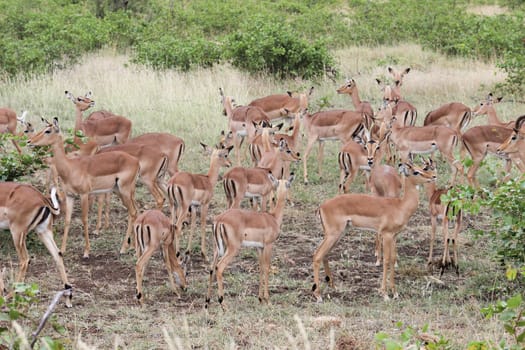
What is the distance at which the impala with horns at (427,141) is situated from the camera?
9.99 metres

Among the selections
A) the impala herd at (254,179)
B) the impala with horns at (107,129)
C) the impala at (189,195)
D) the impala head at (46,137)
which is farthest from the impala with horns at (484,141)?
the impala head at (46,137)

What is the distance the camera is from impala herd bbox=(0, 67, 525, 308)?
661cm

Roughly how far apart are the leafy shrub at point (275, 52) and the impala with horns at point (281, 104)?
2.63 meters

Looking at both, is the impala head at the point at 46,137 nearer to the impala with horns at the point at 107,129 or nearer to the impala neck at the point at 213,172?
the impala neck at the point at 213,172

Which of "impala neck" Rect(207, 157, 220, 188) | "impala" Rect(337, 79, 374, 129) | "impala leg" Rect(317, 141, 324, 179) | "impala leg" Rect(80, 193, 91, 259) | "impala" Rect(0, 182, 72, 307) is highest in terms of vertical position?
"impala" Rect(0, 182, 72, 307)

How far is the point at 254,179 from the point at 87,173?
1500 millimetres

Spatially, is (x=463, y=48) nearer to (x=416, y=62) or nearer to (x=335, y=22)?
(x=416, y=62)

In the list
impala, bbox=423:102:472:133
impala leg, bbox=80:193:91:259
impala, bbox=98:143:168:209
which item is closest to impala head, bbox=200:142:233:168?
impala, bbox=98:143:168:209

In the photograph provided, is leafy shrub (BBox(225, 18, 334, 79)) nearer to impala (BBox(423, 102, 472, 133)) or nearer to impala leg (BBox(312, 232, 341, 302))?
impala (BBox(423, 102, 472, 133))

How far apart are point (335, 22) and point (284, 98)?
945cm

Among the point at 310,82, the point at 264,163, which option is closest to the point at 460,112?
the point at 264,163

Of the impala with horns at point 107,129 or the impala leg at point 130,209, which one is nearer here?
the impala leg at point 130,209

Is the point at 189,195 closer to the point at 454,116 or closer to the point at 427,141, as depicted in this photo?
the point at 427,141

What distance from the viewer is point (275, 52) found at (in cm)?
1433
